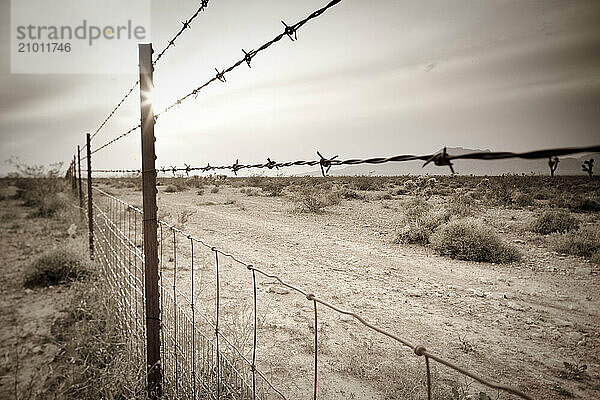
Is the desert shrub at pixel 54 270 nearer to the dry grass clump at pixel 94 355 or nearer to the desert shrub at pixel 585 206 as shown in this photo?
the dry grass clump at pixel 94 355

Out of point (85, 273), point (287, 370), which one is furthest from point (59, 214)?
point (287, 370)

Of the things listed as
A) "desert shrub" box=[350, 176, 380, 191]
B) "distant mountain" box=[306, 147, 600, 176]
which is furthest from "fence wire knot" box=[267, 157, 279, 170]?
"desert shrub" box=[350, 176, 380, 191]

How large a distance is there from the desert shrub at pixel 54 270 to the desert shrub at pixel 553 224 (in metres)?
11.0

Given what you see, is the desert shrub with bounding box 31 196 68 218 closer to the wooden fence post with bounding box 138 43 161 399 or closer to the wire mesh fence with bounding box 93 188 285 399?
the wire mesh fence with bounding box 93 188 285 399

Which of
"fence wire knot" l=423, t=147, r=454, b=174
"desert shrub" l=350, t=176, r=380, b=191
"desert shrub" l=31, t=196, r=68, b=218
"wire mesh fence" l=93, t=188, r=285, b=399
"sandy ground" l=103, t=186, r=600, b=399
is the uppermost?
"fence wire knot" l=423, t=147, r=454, b=174

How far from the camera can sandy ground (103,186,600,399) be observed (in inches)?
129

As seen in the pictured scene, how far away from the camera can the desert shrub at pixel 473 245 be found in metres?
7.32

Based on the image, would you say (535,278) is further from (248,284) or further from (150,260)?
(150,260)

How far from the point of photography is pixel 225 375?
2812mm

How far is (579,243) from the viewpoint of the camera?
25.2ft

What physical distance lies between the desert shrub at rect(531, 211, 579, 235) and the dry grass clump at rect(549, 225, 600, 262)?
4.13 ft

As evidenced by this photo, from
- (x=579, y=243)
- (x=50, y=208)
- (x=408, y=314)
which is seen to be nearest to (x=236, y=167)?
(x=408, y=314)

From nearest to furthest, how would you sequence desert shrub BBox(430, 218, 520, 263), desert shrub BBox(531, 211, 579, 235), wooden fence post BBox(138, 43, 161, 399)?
wooden fence post BBox(138, 43, 161, 399) → desert shrub BBox(430, 218, 520, 263) → desert shrub BBox(531, 211, 579, 235)

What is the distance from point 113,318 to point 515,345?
448 cm
